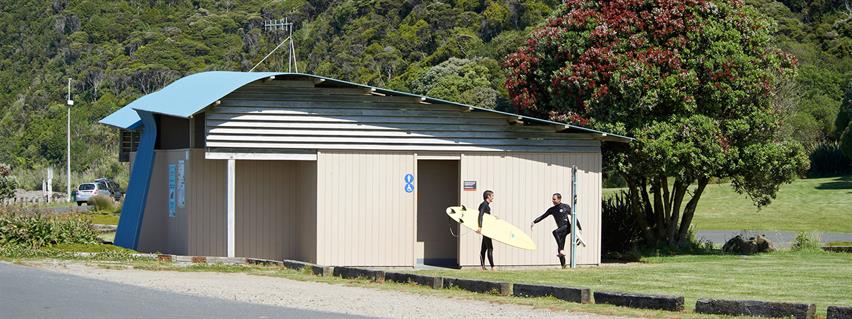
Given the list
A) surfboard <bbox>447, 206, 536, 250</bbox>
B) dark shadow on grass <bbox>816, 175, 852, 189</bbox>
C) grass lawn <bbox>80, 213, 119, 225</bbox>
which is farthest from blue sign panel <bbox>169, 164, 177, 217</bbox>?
dark shadow on grass <bbox>816, 175, 852, 189</bbox>

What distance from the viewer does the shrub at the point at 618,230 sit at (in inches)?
1145

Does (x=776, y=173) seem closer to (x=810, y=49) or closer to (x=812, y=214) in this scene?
(x=812, y=214)

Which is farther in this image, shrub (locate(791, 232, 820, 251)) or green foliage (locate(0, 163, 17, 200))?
green foliage (locate(0, 163, 17, 200))

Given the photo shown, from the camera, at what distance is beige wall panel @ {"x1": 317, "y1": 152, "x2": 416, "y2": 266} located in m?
24.1

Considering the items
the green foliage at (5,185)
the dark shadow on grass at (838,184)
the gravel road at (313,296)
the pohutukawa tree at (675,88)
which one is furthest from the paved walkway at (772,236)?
the green foliage at (5,185)

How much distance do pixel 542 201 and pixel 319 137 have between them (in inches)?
181

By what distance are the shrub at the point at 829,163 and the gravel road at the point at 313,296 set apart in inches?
1832

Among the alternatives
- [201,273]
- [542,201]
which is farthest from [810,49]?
[201,273]

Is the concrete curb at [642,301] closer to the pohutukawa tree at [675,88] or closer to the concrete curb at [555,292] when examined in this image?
the concrete curb at [555,292]

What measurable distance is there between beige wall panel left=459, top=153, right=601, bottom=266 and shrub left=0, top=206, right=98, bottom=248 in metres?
7.80

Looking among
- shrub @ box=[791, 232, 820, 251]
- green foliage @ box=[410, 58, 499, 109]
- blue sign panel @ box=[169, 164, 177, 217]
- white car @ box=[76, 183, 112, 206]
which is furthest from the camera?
green foliage @ box=[410, 58, 499, 109]

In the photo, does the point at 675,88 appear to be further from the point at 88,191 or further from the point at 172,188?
the point at 88,191

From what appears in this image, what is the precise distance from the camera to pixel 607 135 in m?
25.2

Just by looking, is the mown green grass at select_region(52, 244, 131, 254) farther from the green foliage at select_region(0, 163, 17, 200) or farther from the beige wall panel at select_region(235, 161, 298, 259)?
the green foliage at select_region(0, 163, 17, 200)
